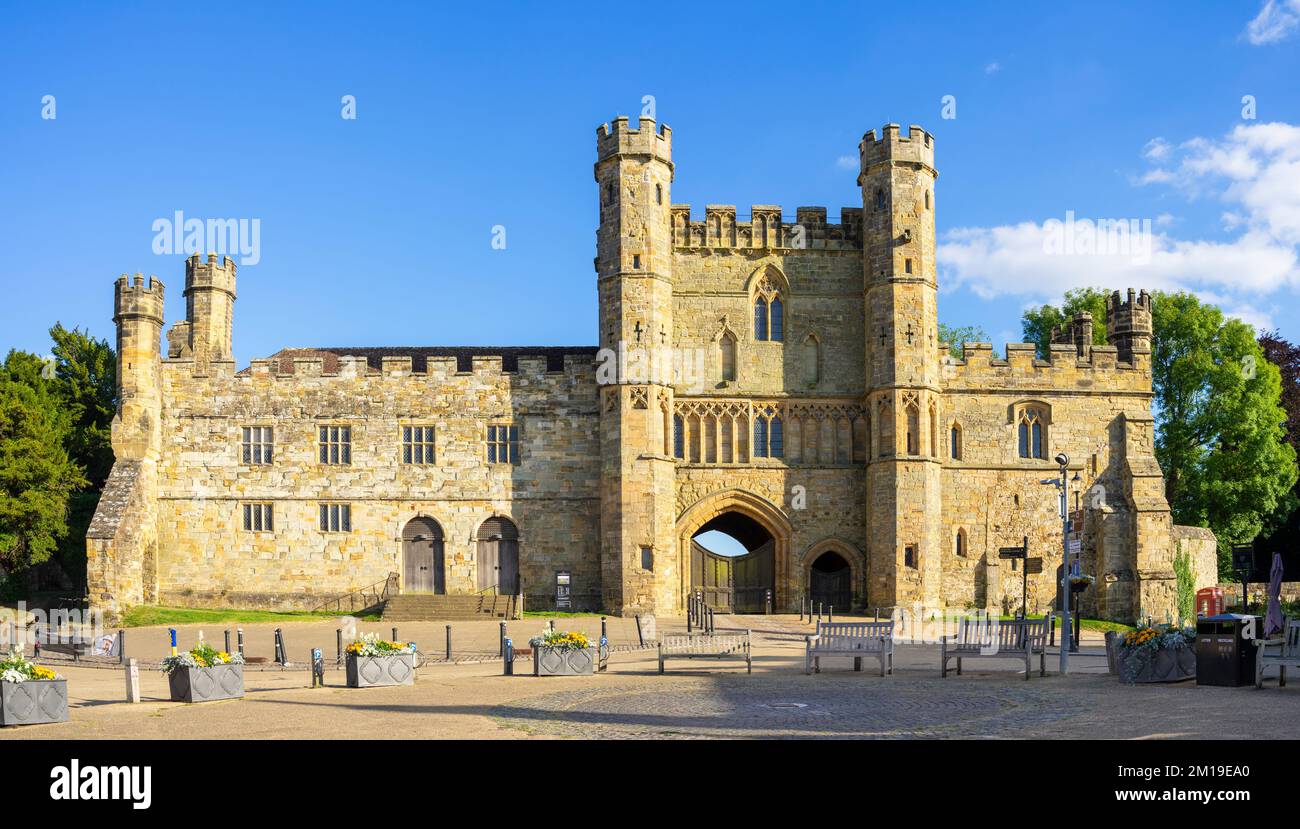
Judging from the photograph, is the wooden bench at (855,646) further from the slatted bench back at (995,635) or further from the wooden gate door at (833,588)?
the wooden gate door at (833,588)

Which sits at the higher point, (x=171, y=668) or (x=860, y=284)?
(x=860, y=284)

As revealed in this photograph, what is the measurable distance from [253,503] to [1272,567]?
3028cm

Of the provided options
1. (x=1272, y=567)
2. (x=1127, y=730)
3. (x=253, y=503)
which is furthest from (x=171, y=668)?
(x=253, y=503)

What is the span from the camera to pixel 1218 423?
5128 cm

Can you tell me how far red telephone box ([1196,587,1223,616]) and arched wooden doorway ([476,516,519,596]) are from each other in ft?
71.8

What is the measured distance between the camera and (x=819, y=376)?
42.0m

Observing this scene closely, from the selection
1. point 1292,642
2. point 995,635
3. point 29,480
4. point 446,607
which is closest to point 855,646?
point 995,635

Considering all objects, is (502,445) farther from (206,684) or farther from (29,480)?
(206,684)

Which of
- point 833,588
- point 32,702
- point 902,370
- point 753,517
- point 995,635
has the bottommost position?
point 833,588

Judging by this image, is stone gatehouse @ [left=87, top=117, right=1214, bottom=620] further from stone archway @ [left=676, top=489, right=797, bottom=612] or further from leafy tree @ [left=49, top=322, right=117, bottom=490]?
leafy tree @ [left=49, top=322, right=117, bottom=490]

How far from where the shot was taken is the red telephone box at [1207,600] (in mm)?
40531

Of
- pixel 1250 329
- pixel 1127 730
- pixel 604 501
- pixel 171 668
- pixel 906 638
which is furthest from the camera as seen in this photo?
pixel 1250 329

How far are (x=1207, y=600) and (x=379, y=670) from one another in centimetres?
2976
